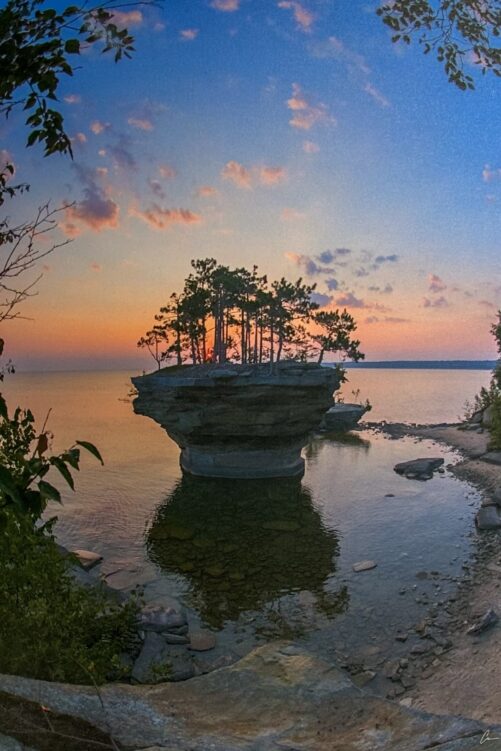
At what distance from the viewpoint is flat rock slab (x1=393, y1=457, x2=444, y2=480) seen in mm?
33031

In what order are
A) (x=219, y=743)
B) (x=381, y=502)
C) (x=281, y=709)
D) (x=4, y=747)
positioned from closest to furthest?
(x=4, y=747)
(x=219, y=743)
(x=281, y=709)
(x=381, y=502)

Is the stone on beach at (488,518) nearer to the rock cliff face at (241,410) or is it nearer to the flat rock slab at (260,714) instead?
the rock cliff face at (241,410)

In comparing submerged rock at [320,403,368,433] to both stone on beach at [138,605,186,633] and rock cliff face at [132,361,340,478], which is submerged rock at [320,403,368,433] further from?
stone on beach at [138,605,186,633]

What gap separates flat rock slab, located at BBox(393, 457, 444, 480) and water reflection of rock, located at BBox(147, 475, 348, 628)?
9553 mm

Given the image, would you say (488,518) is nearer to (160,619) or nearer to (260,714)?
(160,619)

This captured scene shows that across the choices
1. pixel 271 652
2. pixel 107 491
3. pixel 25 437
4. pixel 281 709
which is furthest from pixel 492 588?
pixel 107 491

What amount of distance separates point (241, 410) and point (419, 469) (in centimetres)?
1500

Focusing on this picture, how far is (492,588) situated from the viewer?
558 inches

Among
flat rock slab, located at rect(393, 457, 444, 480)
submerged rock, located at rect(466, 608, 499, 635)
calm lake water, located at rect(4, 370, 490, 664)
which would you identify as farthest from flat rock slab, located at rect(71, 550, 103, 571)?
flat rock slab, located at rect(393, 457, 444, 480)

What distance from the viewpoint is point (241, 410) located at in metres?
30.2

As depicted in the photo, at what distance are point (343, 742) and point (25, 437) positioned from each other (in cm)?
Result: 589

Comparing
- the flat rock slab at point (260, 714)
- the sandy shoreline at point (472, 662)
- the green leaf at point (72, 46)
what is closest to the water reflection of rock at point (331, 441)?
the sandy shoreline at point (472, 662)

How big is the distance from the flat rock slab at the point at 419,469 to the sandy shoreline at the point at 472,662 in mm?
13838

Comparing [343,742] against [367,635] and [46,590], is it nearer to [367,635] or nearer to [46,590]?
[46,590]
